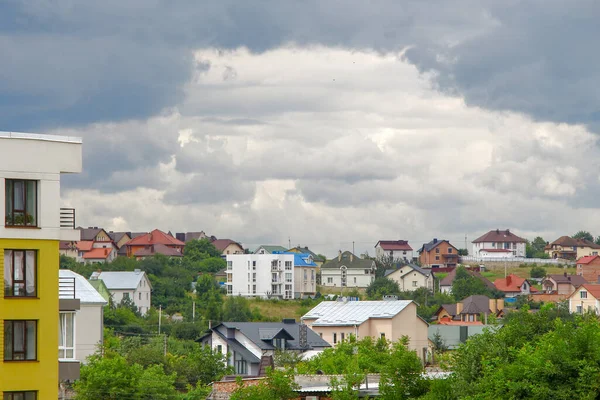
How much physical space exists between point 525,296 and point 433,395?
346 ft

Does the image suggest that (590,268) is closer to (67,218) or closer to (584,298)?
(584,298)

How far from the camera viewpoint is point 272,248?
174 m

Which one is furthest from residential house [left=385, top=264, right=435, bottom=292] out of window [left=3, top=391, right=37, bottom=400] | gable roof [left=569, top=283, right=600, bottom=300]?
window [left=3, top=391, right=37, bottom=400]

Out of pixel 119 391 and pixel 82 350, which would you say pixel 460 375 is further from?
pixel 82 350

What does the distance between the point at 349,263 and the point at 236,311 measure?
50.6 m

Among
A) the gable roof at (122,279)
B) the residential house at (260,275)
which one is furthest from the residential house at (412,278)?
the gable roof at (122,279)

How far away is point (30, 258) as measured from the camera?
30.6 metres

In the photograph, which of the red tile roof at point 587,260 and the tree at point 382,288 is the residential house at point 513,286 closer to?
the tree at point 382,288

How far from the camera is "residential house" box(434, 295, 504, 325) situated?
396 feet

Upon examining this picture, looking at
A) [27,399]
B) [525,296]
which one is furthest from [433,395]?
[525,296]

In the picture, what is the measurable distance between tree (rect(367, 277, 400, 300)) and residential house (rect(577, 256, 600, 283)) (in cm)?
3367

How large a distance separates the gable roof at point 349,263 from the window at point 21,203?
135 metres

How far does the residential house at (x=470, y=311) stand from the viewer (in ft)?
396

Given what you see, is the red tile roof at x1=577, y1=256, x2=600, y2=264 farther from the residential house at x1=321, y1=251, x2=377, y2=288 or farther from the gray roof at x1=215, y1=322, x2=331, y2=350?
the gray roof at x1=215, y1=322, x2=331, y2=350
